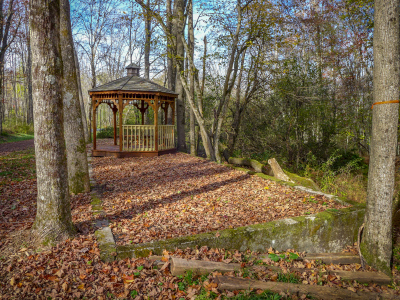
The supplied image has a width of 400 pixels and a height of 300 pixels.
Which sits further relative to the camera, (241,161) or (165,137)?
(165,137)

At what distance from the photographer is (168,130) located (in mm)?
13750

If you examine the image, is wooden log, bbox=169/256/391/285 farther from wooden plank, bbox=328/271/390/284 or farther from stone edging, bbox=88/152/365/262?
stone edging, bbox=88/152/365/262

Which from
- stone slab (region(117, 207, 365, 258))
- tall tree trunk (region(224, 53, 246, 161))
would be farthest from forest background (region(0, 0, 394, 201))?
stone slab (region(117, 207, 365, 258))

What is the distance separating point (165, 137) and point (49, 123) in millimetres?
9694

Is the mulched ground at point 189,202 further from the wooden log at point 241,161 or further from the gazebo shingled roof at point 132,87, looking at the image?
the gazebo shingled roof at point 132,87

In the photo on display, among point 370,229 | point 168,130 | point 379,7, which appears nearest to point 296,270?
point 370,229

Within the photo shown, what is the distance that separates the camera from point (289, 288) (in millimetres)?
3361

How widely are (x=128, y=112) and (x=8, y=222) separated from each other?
82.6ft

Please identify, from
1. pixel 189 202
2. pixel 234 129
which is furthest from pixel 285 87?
pixel 189 202

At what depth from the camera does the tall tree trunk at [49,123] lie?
12.3ft

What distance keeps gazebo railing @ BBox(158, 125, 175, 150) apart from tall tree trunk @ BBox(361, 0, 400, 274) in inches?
383

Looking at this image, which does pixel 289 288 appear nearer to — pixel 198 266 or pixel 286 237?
pixel 198 266

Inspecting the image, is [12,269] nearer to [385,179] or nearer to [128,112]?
[385,179]

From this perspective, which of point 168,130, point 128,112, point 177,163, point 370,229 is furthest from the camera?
point 128,112
